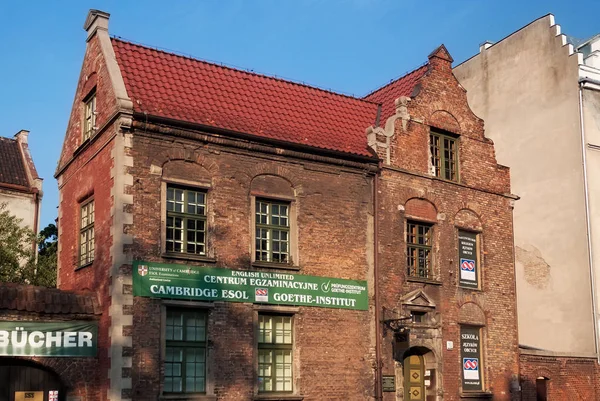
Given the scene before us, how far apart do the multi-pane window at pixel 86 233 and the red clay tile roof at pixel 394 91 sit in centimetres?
893

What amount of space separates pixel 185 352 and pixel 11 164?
24.2m

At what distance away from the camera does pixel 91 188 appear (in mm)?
20312

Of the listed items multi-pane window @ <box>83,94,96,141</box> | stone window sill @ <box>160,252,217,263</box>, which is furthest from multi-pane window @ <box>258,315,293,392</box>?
multi-pane window @ <box>83,94,96,141</box>

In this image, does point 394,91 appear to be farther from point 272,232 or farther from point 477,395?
point 477,395

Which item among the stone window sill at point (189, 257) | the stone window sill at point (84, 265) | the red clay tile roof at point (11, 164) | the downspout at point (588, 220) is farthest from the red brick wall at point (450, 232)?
the red clay tile roof at point (11, 164)

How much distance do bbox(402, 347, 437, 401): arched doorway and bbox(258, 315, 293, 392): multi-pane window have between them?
3.89 m

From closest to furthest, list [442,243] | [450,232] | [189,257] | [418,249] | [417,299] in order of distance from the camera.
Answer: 1. [189,257]
2. [417,299]
3. [418,249]
4. [442,243]
5. [450,232]

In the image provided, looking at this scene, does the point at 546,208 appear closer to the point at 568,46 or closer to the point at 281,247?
the point at 568,46

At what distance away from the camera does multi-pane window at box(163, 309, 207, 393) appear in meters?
18.2

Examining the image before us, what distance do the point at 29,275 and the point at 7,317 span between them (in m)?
9.77

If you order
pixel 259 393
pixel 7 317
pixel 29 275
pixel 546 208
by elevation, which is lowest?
pixel 259 393

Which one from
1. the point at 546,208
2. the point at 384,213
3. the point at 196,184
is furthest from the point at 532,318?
the point at 196,184

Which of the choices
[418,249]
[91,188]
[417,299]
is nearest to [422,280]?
[417,299]

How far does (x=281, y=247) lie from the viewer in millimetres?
20609
